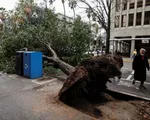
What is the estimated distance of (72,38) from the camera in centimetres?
961

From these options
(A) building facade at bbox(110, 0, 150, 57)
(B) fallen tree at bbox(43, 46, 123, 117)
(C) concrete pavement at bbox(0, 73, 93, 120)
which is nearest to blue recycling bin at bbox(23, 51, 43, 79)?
(C) concrete pavement at bbox(0, 73, 93, 120)

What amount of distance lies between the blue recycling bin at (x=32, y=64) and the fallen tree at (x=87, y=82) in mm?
2694

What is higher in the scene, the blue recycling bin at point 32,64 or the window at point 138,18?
the window at point 138,18

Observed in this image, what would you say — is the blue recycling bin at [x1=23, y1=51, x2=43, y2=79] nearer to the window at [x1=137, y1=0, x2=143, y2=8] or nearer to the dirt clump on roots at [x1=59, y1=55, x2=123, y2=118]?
the dirt clump on roots at [x1=59, y1=55, x2=123, y2=118]

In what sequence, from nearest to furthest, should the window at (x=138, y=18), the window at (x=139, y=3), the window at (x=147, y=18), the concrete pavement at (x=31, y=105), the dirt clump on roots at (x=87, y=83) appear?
1. the concrete pavement at (x=31, y=105)
2. the dirt clump on roots at (x=87, y=83)
3. the window at (x=147, y=18)
4. the window at (x=139, y=3)
5. the window at (x=138, y=18)

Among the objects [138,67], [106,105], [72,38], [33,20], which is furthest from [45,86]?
Result: [33,20]

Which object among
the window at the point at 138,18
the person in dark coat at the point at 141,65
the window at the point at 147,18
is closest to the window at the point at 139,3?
the window at the point at 138,18

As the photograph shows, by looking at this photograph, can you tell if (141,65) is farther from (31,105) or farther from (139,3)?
(139,3)

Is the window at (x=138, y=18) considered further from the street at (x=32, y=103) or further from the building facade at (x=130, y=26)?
the street at (x=32, y=103)

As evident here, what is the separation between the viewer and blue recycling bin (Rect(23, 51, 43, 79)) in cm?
634

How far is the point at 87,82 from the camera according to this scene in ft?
13.6

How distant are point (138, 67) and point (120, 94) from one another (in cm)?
173

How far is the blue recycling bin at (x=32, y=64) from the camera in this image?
6339mm

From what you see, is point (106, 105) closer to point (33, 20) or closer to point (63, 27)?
point (63, 27)
